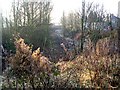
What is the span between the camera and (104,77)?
3.61 meters

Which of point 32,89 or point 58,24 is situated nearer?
point 32,89

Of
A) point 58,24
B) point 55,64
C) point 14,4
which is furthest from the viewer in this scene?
point 58,24

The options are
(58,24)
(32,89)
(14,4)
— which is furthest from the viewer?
(58,24)

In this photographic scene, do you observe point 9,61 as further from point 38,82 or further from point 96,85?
point 96,85

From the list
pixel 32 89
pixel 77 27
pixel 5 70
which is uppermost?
pixel 77 27

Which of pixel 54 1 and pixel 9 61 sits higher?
pixel 54 1

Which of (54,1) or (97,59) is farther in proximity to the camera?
(54,1)

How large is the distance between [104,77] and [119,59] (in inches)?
22.4

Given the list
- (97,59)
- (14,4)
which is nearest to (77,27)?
(14,4)

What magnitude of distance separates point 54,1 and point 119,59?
1635 mm

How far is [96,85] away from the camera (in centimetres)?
359

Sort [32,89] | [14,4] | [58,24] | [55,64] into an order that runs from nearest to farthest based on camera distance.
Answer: [32,89], [55,64], [14,4], [58,24]

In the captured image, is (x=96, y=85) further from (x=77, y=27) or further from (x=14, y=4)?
(x=77, y=27)

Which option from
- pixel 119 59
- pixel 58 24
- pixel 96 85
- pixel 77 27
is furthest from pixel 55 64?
pixel 77 27
